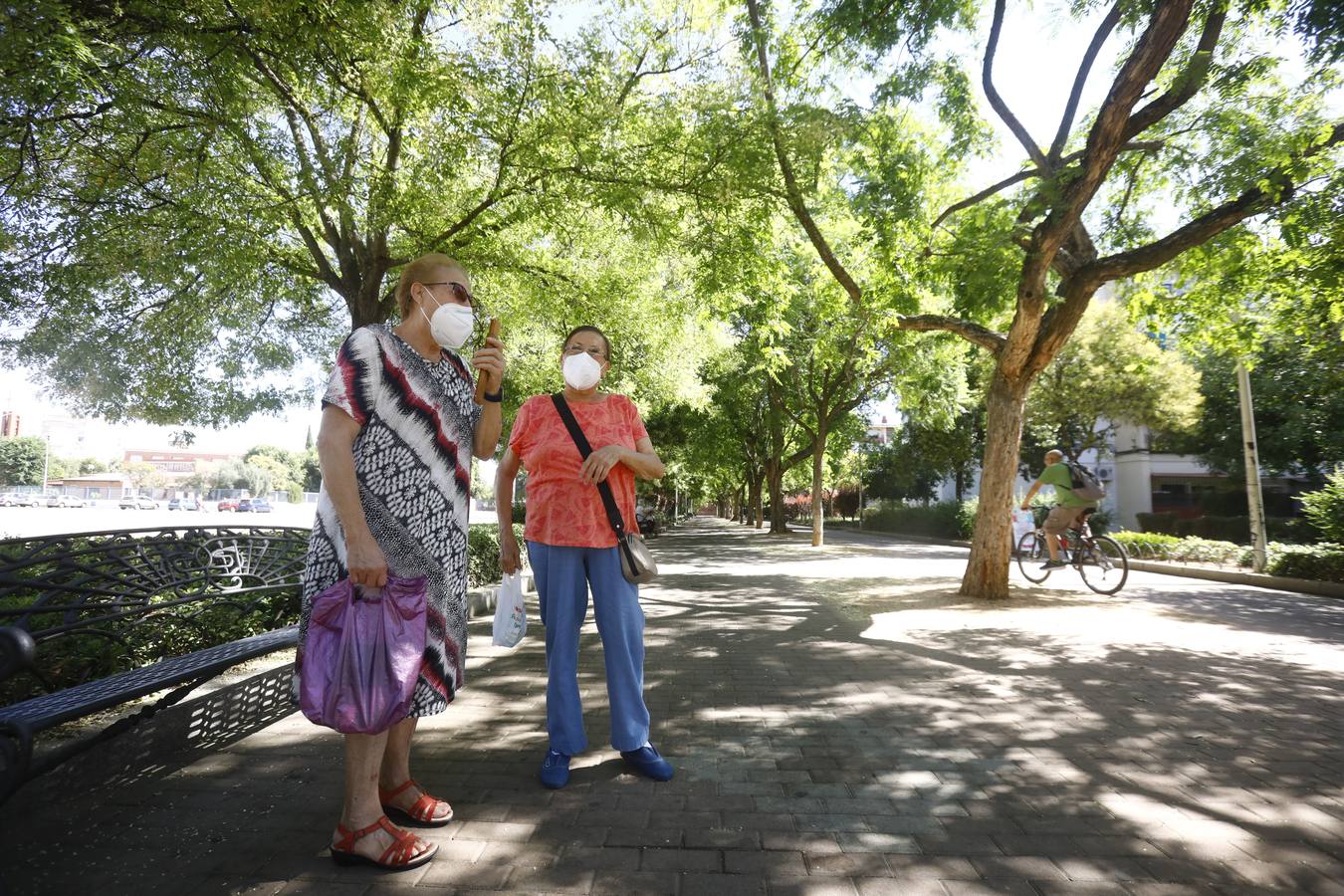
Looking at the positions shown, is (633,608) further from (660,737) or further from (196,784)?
(196,784)

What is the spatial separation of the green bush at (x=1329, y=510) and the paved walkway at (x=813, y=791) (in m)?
8.44

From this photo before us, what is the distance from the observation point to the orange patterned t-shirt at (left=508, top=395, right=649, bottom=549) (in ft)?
10.7

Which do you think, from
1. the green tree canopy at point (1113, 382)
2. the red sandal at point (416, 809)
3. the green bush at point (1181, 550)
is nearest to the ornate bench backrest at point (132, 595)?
the red sandal at point (416, 809)

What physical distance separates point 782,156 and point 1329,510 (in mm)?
11150

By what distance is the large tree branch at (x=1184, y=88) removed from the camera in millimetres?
7297

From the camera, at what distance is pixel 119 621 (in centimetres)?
Result: 359

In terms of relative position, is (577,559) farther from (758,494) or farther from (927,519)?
(758,494)

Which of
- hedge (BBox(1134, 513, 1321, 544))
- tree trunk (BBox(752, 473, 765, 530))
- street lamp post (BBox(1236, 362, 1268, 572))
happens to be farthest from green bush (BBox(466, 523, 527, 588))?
tree trunk (BBox(752, 473, 765, 530))

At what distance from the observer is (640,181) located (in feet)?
29.0

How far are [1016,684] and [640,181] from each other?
6.70 meters

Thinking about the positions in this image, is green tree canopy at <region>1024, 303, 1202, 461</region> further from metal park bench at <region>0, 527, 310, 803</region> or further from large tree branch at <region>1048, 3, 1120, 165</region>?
metal park bench at <region>0, 527, 310, 803</region>

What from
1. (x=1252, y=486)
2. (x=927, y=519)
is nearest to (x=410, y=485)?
(x=1252, y=486)

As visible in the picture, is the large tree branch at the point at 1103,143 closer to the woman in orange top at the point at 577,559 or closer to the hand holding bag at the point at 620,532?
the woman in orange top at the point at 577,559

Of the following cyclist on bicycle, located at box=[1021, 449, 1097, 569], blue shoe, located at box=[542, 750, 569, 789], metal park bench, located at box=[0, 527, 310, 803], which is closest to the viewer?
metal park bench, located at box=[0, 527, 310, 803]
